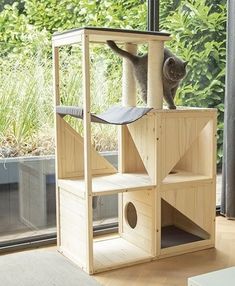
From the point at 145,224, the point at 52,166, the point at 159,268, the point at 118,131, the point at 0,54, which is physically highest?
the point at 0,54

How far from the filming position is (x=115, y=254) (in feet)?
8.25

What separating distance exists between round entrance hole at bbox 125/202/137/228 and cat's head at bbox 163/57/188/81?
2.68ft

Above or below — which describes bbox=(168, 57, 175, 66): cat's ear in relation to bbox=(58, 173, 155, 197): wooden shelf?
above

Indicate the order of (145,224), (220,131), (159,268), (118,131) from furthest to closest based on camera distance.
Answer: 1. (220,131)
2. (118,131)
3. (145,224)
4. (159,268)

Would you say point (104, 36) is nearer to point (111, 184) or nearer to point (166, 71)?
point (166, 71)

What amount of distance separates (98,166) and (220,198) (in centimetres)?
113

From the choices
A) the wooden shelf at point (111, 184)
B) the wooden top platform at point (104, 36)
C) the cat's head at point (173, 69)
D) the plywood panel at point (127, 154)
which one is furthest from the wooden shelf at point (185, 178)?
the wooden top platform at point (104, 36)

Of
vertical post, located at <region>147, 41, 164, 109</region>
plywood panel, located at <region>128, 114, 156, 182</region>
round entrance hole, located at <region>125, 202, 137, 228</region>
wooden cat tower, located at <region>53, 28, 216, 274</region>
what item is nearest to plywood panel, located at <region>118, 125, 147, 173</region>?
wooden cat tower, located at <region>53, 28, 216, 274</region>

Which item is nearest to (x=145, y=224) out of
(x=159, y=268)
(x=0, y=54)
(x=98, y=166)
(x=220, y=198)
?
(x=159, y=268)

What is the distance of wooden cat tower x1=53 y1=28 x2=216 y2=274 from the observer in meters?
2.36

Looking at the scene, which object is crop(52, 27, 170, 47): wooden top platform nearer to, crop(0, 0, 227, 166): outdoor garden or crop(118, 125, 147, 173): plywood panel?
crop(0, 0, 227, 166): outdoor garden

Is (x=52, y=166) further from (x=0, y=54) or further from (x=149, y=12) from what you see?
(x=149, y=12)

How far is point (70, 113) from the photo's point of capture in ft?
7.81

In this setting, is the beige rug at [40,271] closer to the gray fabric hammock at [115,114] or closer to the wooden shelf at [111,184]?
the wooden shelf at [111,184]
